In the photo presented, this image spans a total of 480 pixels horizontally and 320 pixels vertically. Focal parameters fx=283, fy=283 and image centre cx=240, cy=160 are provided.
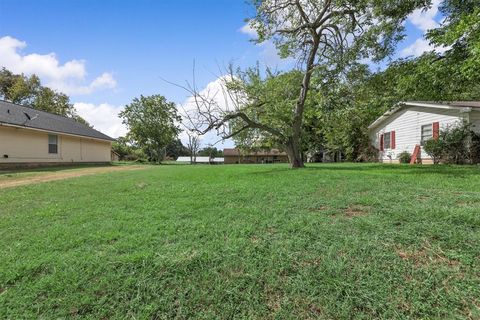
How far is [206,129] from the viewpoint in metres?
10.9

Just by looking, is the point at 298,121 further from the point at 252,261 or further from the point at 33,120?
the point at 33,120

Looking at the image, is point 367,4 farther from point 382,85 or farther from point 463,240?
point 463,240

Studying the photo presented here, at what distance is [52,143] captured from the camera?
60.2ft

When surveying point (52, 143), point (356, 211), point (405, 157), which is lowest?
point (356, 211)

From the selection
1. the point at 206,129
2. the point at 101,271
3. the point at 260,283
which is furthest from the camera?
the point at 206,129

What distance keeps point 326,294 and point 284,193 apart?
10.5 ft

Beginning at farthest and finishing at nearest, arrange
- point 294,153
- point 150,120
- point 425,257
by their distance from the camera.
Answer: point 150,120 < point 294,153 < point 425,257

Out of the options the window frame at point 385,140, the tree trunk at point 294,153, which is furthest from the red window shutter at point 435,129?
the tree trunk at point 294,153

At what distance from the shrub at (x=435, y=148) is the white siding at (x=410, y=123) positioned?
113 centimetres

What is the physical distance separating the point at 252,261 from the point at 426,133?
16087mm

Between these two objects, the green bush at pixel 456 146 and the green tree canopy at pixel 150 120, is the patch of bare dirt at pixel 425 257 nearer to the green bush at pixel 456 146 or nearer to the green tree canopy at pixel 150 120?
the green bush at pixel 456 146

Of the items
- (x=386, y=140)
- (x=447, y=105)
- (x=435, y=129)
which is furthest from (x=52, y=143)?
(x=447, y=105)

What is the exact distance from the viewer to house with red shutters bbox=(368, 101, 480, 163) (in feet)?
42.3

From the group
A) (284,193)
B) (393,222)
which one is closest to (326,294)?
(393,222)
